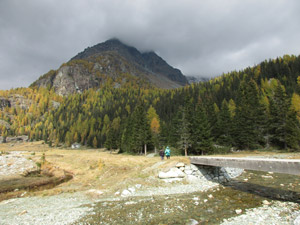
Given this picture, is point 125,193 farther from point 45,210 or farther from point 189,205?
point 45,210

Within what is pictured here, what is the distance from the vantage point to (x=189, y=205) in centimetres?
1109

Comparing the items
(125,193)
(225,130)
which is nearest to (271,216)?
(125,193)

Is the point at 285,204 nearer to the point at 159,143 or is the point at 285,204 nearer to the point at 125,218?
the point at 125,218

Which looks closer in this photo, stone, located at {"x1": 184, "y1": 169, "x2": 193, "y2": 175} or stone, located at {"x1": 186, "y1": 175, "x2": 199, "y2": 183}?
stone, located at {"x1": 186, "y1": 175, "x2": 199, "y2": 183}

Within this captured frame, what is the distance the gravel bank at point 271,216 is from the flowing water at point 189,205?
0.58 metres

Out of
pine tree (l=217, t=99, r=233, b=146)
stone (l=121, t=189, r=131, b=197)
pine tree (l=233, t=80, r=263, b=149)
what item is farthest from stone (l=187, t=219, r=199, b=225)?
pine tree (l=233, t=80, r=263, b=149)

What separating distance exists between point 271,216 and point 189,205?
15.6ft

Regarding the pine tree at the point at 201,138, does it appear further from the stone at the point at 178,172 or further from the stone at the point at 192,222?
the stone at the point at 192,222

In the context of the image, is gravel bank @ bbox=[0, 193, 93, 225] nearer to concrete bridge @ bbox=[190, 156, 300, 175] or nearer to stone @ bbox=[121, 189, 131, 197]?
stone @ bbox=[121, 189, 131, 197]

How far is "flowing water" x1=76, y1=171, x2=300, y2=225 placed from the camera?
923 centimetres

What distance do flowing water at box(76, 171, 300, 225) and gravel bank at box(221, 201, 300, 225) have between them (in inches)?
23.0

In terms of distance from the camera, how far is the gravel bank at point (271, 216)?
27.5 feet

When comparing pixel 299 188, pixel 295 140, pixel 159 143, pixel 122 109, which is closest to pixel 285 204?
pixel 299 188

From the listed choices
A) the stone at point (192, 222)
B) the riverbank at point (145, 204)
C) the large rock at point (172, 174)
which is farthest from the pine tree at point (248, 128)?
the stone at point (192, 222)
